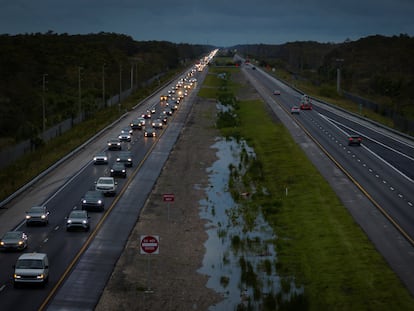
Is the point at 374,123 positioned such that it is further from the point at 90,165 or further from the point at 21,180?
the point at 21,180

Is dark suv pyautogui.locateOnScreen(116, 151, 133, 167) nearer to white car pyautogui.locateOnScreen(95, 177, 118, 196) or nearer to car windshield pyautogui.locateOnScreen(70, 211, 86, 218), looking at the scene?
white car pyautogui.locateOnScreen(95, 177, 118, 196)

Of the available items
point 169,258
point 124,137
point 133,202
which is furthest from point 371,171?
point 124,137

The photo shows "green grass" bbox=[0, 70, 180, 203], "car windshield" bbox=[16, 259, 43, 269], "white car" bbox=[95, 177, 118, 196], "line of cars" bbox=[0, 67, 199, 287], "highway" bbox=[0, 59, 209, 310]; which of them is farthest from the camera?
"green grass" bbox=[0, 70, 180, 203]

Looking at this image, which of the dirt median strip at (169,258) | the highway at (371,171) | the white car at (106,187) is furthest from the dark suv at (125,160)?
the highway at (371,171)

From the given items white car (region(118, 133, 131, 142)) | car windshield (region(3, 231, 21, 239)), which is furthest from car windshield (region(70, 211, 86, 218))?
white car (region(118, 133, 131, 142))

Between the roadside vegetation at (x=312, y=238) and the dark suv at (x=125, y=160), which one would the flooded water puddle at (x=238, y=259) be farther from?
the dark suv at (x=125, y=160)

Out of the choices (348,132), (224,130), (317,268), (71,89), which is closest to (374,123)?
(348,132)
